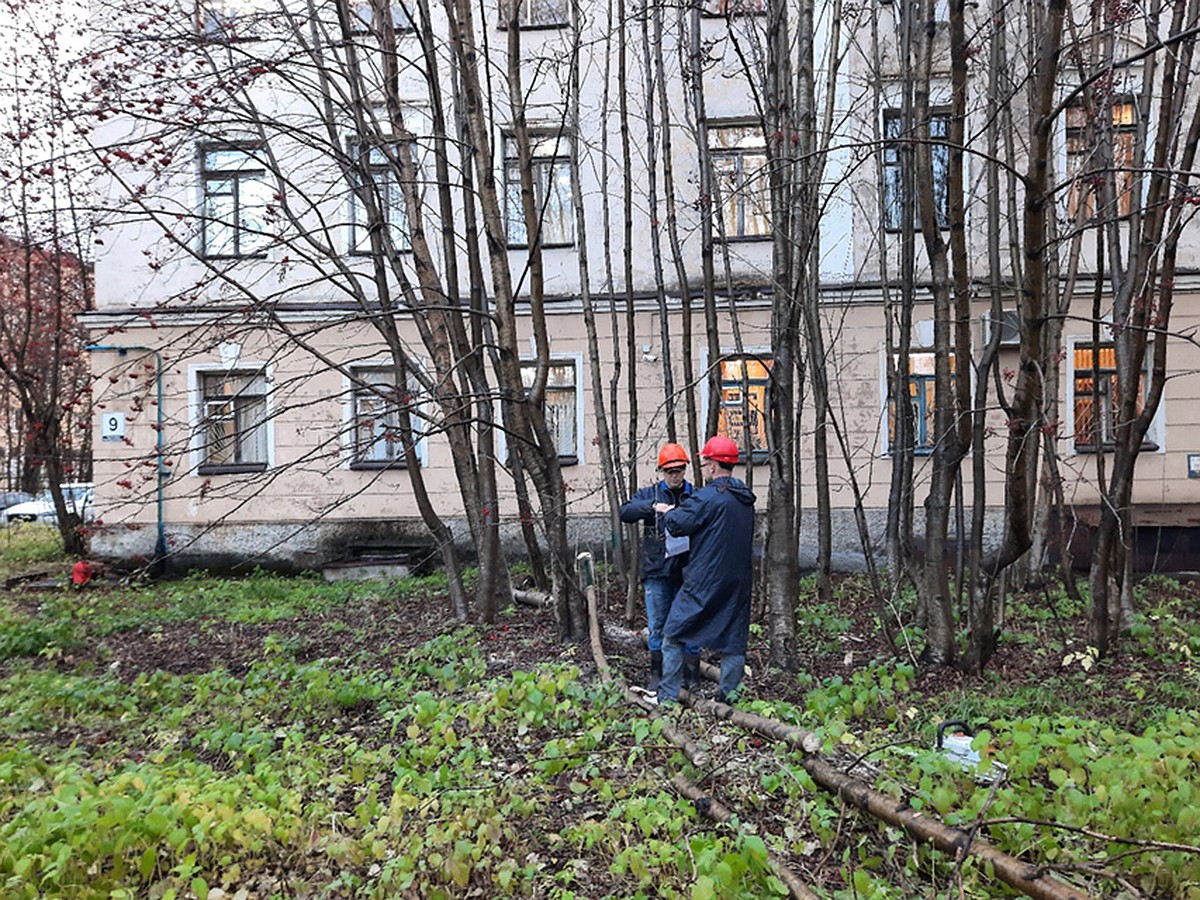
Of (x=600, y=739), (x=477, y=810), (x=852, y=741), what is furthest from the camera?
(x=600, y=739)

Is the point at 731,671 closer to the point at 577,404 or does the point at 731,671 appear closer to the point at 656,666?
the point at 656,666

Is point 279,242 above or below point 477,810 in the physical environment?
above

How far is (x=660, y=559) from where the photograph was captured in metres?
7.29

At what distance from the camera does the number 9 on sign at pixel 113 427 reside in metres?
14.8

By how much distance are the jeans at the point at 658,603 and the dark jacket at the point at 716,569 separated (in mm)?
668

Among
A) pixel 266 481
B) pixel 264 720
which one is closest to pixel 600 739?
pixel 264 720

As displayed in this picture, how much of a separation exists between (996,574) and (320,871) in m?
5.23

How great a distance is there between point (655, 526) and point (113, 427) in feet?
35.8

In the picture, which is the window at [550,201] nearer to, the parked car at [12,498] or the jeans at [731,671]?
the jeans at [731,671]

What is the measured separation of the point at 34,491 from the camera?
32312mm

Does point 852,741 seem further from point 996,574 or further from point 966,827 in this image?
point 996,574

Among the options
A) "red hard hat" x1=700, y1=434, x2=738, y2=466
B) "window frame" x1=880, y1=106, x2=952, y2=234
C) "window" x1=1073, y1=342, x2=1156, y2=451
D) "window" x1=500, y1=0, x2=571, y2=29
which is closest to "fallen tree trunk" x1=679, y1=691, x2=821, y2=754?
"red hard hat" x1=700, y1=434, x2=738, y2=466

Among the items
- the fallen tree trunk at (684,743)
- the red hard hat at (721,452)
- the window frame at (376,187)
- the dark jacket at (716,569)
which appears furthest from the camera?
the window frame at (376,187)

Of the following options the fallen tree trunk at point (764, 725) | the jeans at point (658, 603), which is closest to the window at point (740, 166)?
the jeans at point (658, 603)
